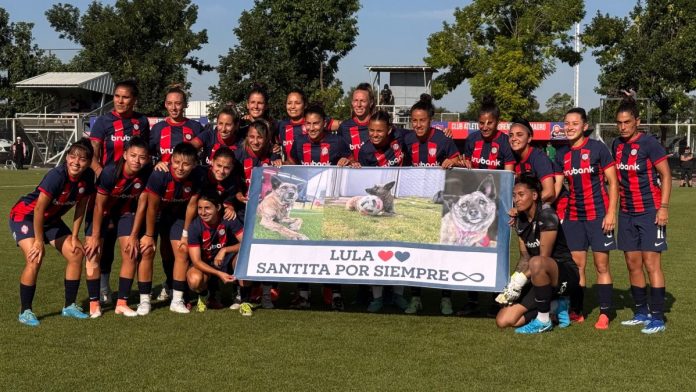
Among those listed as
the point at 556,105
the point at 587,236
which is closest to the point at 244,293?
the point at 587,236

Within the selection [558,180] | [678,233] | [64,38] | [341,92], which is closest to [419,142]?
[558,180]

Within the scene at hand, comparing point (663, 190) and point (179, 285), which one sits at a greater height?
point (663, 190)

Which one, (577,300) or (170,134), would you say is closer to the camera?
(577,300)

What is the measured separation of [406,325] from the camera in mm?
6531

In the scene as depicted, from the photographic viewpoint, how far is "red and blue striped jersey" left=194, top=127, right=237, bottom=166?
760cm

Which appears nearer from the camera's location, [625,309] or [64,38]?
[625,309]

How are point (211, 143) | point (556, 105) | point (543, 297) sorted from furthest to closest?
point (556, 105)
point (211, 143)
point (543, 297)

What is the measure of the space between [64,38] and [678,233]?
2133 inches

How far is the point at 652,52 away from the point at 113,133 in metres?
31.2

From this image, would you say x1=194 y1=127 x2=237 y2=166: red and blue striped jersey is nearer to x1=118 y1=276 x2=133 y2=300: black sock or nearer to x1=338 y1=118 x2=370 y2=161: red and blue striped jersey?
x1=338 y1=118 x2=370 y2=161: red and blue striped jersey

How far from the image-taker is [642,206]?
6.55 meters

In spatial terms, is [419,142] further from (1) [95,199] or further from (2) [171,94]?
(1) [95,199]

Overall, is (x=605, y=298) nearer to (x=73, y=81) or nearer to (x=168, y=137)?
(x=168, y=137)

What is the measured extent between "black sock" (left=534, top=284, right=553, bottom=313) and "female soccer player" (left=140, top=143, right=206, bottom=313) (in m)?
3.00
